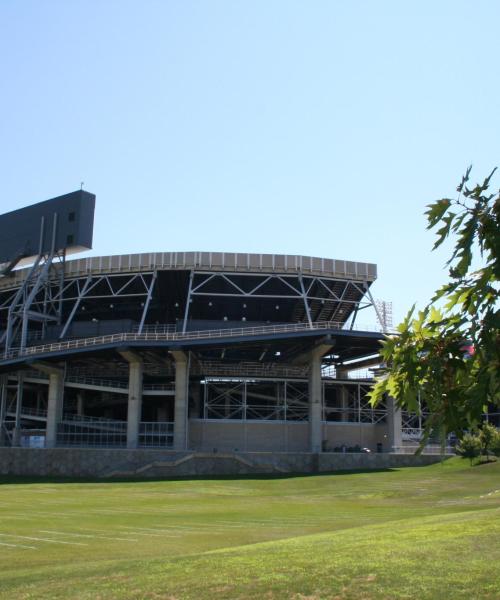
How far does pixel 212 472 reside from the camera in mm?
58000

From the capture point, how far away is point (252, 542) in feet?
64.4

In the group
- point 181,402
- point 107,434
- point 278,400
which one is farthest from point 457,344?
point 278,400

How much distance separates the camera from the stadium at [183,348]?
63.6 metres

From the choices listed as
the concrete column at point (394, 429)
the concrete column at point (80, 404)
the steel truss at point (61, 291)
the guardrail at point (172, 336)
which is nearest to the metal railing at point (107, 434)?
the guardrail at point (172, 336)

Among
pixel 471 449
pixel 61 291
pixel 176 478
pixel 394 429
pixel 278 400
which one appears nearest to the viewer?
pixel 176 478

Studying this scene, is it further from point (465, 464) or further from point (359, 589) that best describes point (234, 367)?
point (359, 589)

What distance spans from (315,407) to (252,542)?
4453cm

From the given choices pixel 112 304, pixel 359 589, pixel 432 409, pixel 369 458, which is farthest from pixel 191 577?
pixel 112 304

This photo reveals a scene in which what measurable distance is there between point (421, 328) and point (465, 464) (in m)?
54.9

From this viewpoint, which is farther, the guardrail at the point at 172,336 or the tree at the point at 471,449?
the guardrail at the point at 172,336

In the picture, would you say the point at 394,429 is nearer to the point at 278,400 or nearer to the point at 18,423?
the point at 278,400

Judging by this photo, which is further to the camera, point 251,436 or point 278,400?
point 278,400

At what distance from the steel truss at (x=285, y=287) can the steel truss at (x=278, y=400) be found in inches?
325

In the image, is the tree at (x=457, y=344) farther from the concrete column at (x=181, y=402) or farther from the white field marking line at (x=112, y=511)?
the concrete column at (x=181, y=402)
